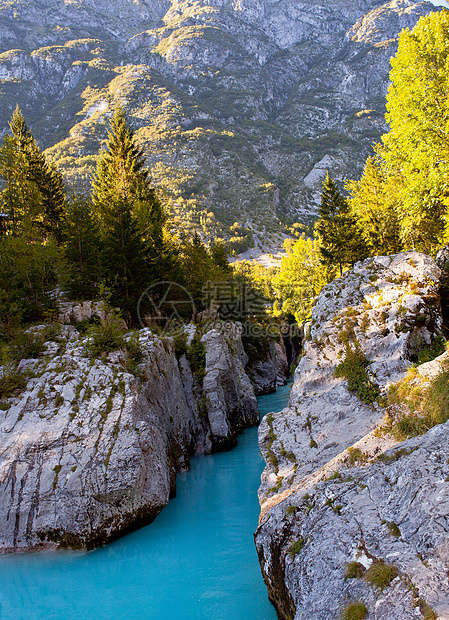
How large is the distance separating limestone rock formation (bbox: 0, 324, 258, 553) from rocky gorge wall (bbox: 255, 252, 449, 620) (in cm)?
469

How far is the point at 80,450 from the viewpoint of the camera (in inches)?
489

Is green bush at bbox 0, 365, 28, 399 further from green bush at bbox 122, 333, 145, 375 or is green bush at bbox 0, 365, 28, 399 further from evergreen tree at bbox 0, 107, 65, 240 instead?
evergreen tree at bbox 0, 107, 65, 240

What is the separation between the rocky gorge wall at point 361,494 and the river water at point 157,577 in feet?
6.15

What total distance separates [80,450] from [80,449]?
0.11 feet

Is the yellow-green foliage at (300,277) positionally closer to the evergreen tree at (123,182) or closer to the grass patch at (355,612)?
the evergreen tree at (123,182)

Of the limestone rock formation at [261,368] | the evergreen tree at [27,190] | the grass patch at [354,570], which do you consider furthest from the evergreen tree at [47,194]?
the grass patch at [354,570]

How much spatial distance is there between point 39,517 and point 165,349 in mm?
10782

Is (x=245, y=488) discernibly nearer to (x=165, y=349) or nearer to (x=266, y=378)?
(x=165, y=349)

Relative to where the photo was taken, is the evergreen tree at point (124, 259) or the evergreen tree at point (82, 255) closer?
the evergreen tree at point (82, 255)

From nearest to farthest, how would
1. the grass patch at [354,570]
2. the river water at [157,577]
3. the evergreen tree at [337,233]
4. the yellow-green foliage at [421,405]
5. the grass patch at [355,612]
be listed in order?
the grass patch at [355,612] < the grass patch at [354,570] < the yellow-green foliage at [421,405] < the river water at [157,577] < the evergreen tree at [337,233]

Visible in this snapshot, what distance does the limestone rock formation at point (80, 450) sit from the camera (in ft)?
37.2

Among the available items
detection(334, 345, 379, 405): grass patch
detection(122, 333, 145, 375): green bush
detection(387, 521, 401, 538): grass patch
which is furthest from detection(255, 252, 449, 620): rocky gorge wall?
detection(122, 333, 145, 375): green bush

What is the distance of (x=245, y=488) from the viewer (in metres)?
16.4

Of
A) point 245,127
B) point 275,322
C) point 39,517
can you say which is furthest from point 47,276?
point 245,127
